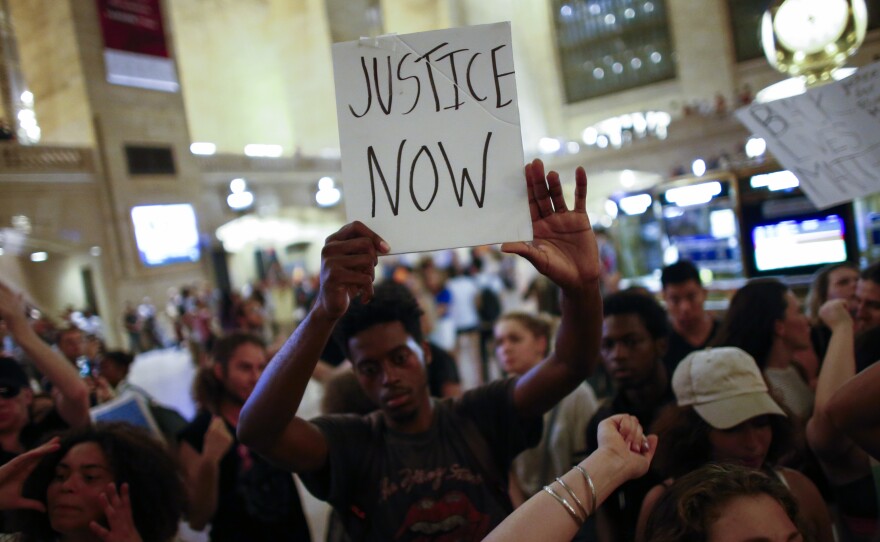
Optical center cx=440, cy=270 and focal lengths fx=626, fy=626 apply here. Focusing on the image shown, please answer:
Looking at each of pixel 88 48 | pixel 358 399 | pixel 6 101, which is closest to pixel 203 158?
pixel 88 48

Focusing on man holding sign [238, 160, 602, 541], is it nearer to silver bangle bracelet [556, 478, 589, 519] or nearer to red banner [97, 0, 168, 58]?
silver bangle bracelet [556, 478, 589, 519]

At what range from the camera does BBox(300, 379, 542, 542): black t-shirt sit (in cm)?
167

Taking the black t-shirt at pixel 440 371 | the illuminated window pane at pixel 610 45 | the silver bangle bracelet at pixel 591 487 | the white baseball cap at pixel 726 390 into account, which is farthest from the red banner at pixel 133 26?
the silver bangle bracelet at pixel 591 487

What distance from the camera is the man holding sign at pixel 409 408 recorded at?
4.71 feet

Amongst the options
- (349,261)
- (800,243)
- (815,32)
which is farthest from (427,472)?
(800,243)

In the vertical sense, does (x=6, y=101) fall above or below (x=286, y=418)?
above

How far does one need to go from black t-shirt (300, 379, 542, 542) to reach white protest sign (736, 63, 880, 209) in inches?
56.9

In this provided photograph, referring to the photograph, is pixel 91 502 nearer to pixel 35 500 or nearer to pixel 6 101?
pixel 35 500

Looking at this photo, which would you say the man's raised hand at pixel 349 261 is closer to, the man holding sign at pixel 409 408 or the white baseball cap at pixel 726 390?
the man holding sign at pixel 409 408

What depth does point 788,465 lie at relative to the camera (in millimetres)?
1955

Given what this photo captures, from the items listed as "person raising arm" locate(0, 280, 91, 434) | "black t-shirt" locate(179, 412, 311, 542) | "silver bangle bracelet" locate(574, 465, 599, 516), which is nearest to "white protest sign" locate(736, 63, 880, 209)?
"silver bangle bracelet" locate(574, 465, 599, 516)

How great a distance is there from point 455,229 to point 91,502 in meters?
1.37

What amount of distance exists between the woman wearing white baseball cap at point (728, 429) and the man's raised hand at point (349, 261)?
0.99m

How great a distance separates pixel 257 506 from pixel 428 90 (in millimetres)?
1875
